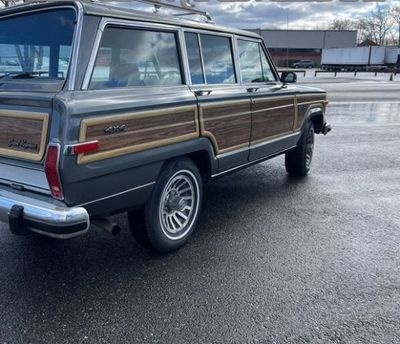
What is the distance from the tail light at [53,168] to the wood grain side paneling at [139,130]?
0.48 ft

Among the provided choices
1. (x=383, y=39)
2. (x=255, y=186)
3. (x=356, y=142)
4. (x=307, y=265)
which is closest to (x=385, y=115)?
(x=356, y=142)

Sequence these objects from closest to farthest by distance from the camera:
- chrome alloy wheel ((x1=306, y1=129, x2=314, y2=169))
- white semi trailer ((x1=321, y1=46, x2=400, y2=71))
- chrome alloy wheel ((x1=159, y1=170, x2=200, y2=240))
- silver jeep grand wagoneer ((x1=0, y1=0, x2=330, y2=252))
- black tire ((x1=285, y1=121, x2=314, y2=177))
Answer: silver jeep grand wagoneer ((x1=0, y1=0, x2=330, y2=252)), chrome alloy wheel ((x1=159, y1=170, x2=200, y2=240)), black tire ((x1=285, y1=121, x2=314, y2=177)), chrome alloy wheel ((x1=306, y1=129, x2=314, y2=169)), white semi trailer ((x1=321, y1=46, x2=400, y2=71))

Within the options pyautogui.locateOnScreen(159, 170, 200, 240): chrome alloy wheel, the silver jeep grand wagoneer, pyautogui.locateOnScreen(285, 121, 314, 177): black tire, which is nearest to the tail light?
the silver jeep grand wagoneer

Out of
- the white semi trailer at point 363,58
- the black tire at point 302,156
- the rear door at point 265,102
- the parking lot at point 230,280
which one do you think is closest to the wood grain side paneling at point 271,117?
the rear door at point 265,102

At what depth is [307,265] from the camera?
3.53 metres

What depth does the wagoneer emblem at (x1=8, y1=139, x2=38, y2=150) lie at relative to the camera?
281cm

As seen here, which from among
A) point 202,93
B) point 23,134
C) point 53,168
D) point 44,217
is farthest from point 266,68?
point 44,217

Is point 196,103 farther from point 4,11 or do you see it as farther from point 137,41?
point 4,11

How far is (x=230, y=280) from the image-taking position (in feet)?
10.8

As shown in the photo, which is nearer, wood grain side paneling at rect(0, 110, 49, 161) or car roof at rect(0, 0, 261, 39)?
wood grain side paneling at rect(0, 110, 49, 161)

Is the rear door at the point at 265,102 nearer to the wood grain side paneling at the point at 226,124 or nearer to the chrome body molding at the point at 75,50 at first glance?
the wood grain side paneling at the point at 226,124

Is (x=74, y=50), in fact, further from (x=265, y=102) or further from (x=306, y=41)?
(x=306, y=41)

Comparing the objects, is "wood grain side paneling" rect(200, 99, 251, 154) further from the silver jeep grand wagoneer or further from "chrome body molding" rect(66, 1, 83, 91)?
"chrome body molding" rect(66, 1, 83, 91)

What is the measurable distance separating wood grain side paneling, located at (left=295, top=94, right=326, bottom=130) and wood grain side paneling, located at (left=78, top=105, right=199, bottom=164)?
2512 millimetres
